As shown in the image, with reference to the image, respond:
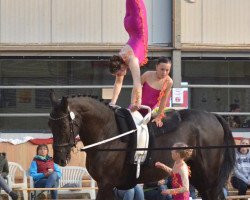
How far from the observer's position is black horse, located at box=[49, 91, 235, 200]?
8070 mm

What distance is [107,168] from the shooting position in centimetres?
824

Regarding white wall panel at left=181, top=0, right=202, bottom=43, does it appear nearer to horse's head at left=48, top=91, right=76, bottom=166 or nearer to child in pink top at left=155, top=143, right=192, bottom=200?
child in pink top at left=155, top=143, right=192, bottom=200

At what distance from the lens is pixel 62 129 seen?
8.03 meters

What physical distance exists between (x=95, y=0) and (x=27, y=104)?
2.45m

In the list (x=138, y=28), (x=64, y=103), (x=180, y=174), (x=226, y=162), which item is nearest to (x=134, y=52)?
(x=138, y=28)

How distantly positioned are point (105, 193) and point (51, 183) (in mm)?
4729

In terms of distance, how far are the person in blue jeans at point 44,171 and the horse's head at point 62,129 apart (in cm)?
480

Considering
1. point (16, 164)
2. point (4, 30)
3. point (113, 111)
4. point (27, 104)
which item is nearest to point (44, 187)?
point (16, 164)

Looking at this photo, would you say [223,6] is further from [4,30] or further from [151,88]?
[151,88]

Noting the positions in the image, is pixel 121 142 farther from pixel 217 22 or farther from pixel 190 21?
pixel 217 22

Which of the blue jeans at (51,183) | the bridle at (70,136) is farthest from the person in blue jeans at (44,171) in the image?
the bridle at (70,136)

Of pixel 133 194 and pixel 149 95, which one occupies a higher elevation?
pixel 149 95

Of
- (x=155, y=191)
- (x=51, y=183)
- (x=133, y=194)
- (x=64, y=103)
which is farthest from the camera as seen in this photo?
(x=51, y=183)

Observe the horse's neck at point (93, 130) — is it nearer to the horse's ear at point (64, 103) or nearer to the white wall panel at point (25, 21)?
the horse's ear at point (64, 103)
